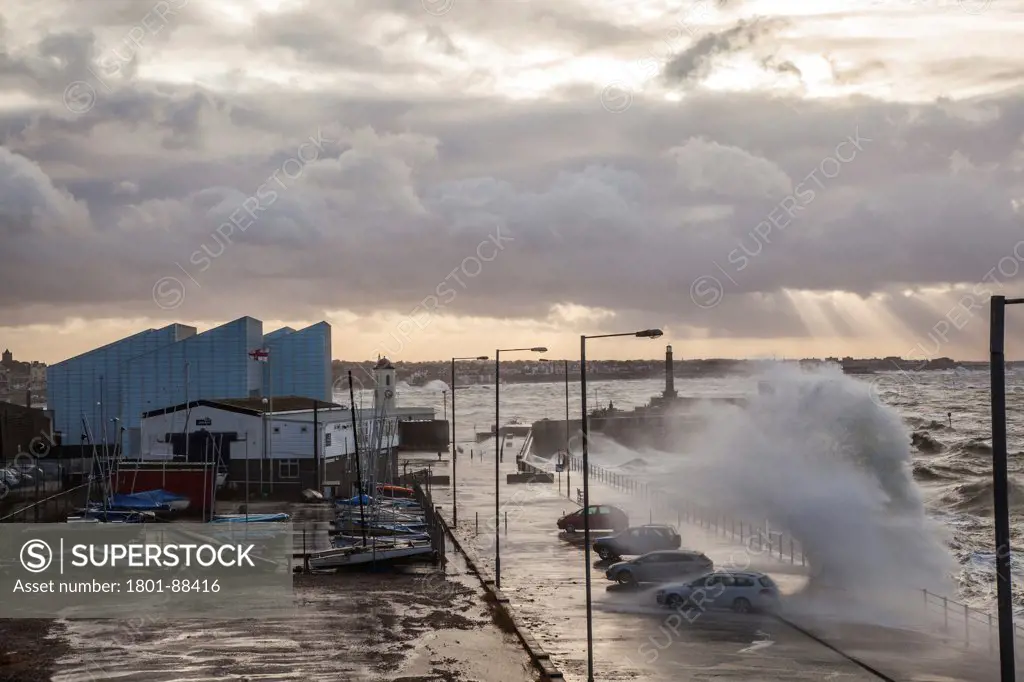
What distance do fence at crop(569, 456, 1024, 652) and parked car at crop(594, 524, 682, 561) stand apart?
4890 mm

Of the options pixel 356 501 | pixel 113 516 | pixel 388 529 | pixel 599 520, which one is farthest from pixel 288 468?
pixel 599 520

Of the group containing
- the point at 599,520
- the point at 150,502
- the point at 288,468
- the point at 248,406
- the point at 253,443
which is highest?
the point at 248,406

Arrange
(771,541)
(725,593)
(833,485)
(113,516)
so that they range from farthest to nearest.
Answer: (833,485)
(113,516)
(771,541)
(725,593)

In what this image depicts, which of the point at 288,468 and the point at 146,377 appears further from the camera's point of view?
the point at 146,377

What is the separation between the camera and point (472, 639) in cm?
2955

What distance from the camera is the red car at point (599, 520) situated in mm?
53312

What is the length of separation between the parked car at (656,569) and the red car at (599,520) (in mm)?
14341

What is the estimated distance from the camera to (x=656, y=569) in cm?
3819

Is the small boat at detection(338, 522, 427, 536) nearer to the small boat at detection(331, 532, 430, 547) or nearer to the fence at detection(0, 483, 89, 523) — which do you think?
the small boat at detection(331, 532, 430, 547)

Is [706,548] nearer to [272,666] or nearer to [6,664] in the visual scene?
[272,666]

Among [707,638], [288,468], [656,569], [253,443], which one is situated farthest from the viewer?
[288,468]

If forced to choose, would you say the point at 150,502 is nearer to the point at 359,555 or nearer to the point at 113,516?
the point at 113,516

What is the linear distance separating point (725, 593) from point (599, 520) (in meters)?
20.7

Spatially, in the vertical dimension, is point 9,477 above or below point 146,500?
above
